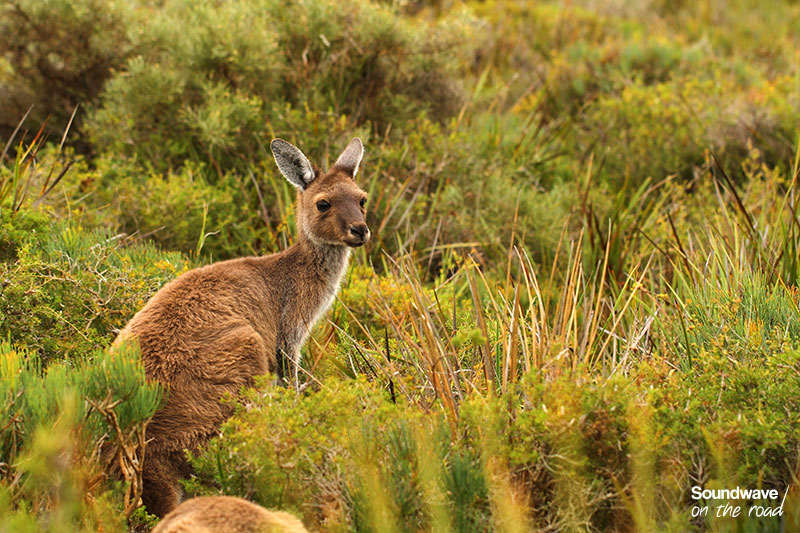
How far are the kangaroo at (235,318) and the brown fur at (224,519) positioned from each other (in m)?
0.75

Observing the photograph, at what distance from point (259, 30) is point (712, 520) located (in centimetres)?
643

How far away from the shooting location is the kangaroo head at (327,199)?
548 centimetres

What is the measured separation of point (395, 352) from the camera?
4941mm

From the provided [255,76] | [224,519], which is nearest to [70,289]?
[224,519]

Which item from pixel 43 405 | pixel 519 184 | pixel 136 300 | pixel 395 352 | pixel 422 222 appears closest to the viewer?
pixel 43 405

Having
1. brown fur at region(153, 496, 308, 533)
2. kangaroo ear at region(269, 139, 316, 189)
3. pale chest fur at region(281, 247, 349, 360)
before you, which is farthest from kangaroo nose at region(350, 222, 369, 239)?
brown fur at region(153, 496, 308, 533)

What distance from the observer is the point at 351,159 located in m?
6.02

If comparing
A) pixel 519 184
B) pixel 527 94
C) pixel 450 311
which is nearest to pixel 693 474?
pixel 450 311

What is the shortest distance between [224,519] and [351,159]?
130 inches

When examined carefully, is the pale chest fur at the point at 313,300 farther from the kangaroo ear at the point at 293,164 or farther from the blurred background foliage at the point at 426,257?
the kangaroo ear at the point at 293,164

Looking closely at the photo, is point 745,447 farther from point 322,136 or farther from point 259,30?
point 259,30

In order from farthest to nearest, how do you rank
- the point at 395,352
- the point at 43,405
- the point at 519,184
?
the point at 519,184 → the point at 395,352 → the point at 43,405

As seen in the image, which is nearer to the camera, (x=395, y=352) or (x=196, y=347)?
(x=196, y=347)

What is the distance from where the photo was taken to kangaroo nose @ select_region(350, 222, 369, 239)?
5418mm
